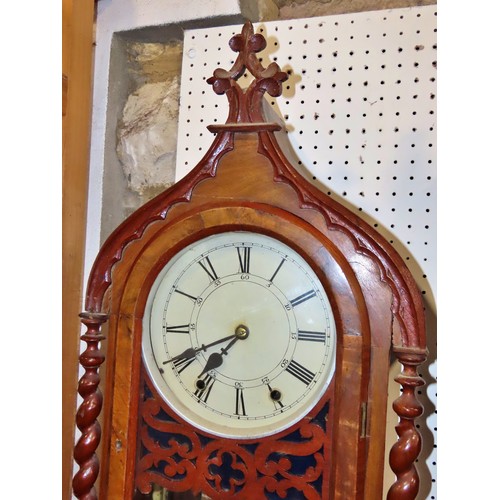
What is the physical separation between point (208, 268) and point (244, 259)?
0.06 metres

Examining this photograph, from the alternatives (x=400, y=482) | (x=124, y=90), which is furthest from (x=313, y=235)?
(x=124, y=90)

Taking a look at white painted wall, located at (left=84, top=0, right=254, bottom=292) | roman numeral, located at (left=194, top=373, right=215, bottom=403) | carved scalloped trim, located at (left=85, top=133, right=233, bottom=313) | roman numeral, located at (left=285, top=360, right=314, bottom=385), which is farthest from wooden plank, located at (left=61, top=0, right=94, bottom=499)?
roman numeral, located at (left=285, top=360, right=314, bottom=385)

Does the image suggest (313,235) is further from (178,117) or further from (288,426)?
(178,117)

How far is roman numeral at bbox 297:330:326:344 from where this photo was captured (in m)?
0.75

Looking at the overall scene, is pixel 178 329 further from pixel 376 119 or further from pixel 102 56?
pixel 102 56

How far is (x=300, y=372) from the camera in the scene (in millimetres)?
758

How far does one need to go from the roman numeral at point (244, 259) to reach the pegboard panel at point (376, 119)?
0.94 ft

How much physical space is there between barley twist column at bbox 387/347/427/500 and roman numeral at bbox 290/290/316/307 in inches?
5.3

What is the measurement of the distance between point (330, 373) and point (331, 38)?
2.20 feet

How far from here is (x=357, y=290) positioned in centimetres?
73

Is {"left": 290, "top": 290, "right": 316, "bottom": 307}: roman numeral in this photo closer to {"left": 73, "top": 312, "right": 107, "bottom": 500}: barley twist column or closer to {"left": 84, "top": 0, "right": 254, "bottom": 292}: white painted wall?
{"left": 73, "top": 312, "right": 107, "bottom": 500}: barley twist column

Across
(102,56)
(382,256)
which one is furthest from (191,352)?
(102,56)

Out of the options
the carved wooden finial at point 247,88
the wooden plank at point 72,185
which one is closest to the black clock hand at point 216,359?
the carved wooden finial at point 247,88

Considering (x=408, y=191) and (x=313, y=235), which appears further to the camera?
(x=408, y=191)
